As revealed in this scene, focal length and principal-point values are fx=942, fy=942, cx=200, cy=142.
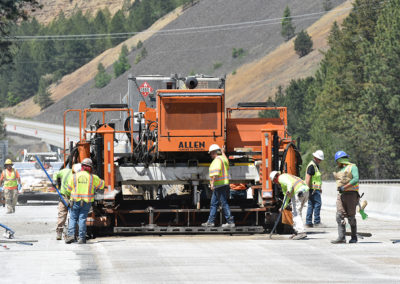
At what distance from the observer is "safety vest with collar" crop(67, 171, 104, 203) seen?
1739 cm

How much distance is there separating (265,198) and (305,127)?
71.9 m

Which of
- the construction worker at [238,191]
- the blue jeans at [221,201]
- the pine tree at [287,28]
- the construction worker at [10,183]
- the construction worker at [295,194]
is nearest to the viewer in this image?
the construction worker at [295,194]

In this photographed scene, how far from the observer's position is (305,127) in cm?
8944

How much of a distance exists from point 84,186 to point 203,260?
446 cm

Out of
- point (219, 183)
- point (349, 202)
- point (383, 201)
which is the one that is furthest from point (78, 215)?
point (383, 201)

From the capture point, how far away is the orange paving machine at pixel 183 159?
18.2m

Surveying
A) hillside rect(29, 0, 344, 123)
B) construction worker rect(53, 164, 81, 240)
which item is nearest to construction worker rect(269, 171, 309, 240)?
construction worker rect(53, 164, 81, 240)

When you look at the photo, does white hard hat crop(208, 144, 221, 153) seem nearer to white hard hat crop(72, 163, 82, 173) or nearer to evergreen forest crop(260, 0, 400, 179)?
white hard hat crop(72, 163, 82, 173)

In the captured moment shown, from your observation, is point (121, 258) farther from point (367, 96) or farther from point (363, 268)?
point (367, 96)

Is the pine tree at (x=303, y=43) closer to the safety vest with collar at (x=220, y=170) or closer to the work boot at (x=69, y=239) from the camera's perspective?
the safety vest with collar at (x=220, y=170)

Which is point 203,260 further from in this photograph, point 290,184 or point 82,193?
point 82,193

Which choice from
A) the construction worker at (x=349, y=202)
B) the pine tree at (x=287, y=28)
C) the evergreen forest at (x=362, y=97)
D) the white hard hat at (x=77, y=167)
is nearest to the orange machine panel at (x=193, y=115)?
the white hard hat at (x=77, y=167)

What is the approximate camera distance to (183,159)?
749 inches

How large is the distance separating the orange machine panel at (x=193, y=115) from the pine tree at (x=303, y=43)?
11567cm
